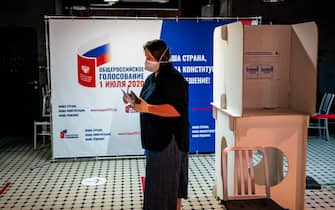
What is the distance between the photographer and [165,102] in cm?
266

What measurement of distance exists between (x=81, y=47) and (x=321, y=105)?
424 cm

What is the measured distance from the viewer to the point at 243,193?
2.75 metres

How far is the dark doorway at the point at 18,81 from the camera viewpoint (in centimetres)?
694

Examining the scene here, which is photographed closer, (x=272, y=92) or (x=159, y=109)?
(x=159, y=109)

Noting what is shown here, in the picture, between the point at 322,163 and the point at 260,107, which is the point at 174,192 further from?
the point at 322,163

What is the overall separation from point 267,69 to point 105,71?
8.31 ft

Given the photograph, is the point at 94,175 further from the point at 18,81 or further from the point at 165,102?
the point at 18,81

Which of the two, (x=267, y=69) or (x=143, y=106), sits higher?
(x=267, y=69)

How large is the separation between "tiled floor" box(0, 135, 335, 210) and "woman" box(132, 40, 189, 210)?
0.94 meters

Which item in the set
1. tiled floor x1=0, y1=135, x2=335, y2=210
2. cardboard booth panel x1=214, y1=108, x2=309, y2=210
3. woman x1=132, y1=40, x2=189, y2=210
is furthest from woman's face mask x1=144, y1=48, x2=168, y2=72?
tiled floor x1=0, y1=135, x2=335, y2=210

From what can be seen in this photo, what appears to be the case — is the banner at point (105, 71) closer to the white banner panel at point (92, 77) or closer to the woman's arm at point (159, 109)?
the white banner panel at point (92, 77)

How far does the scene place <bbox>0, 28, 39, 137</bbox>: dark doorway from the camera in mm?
6938

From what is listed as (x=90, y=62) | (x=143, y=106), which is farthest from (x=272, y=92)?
(x=90, y=62)

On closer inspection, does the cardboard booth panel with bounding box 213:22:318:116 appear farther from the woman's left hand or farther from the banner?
the banner
